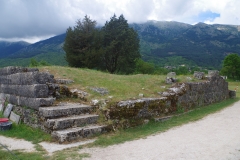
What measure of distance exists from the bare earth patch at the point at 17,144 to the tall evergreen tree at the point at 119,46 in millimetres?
22501

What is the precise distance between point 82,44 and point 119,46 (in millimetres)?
6137

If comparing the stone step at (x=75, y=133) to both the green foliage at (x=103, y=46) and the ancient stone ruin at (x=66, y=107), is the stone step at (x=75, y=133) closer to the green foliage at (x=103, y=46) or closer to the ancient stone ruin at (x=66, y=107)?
the ancient stone ruin at (x=66, y=107)

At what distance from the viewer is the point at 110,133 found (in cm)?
823

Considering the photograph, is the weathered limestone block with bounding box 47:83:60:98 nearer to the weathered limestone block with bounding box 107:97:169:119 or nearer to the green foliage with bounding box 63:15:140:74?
the weathered limestone block with bounding box 107:97:169:119

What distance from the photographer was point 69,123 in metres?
7.80

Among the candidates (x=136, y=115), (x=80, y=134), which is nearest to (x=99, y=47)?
(x=136, y=115)

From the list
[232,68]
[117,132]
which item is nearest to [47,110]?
[117,132]

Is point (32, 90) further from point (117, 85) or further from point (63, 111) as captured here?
point (117, 85)

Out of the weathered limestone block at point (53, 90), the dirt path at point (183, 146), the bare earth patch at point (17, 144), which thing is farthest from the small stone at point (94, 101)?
the bare earth patch at point (17, 144)

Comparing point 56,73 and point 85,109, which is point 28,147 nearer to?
point 85,109

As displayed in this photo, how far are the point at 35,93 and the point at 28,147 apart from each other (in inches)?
105

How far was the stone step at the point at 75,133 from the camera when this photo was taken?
7062 mm

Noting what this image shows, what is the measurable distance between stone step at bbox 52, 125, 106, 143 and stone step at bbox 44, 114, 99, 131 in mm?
230

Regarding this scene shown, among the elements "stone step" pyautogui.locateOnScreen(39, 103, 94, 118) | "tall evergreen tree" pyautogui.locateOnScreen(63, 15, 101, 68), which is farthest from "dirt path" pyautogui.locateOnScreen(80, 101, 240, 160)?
"tall evergreen tree" pyautogui.locateOnScreen(63, 15, 101, 68)
